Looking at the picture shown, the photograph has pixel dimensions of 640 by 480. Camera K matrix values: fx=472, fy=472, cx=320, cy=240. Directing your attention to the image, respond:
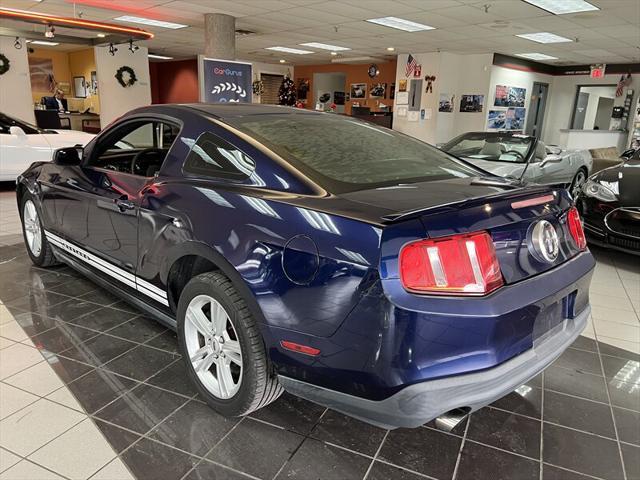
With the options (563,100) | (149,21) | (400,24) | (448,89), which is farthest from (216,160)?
(563,100)

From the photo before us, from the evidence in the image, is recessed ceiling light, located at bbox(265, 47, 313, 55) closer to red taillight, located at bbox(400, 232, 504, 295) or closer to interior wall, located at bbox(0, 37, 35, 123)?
interior wall, located at bbox(0, 37, 35, 123)

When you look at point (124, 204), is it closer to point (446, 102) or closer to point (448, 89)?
point (446, 102)

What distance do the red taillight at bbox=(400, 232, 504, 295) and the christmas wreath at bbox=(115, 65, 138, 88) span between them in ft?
45.6

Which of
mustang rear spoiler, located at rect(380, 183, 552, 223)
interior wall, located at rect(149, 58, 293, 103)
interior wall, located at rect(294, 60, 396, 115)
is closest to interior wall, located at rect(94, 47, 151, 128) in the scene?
interior wall, located at rect(149, 58, 293, 103)

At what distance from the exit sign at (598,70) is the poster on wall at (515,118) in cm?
225

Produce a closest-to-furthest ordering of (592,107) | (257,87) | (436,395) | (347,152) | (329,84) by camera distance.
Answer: (436,395), (347,152), (257,87), (592,107), (329,84)

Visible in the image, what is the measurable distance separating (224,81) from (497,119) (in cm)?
955

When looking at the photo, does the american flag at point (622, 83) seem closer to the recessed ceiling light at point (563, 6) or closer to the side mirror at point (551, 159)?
the recessed ceiling light at point (563, 6)

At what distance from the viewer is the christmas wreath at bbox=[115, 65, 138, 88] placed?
1312cm

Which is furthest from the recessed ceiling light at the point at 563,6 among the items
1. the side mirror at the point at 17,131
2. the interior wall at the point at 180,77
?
the interior wall at the point at 180,77

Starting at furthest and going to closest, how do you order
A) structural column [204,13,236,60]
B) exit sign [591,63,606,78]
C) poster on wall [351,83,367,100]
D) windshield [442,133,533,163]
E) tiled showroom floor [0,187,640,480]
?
poster on wall [351,83,367,100] < exit sign [591,63,606,78] < structural column [204,13,236,60] < windshield [442,133,533,163] < tiled showroom floor [0,187,640,480]

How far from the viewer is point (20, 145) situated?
22.3ft

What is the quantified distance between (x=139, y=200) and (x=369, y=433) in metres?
1.43

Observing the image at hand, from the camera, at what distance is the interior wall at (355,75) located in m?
16.2
